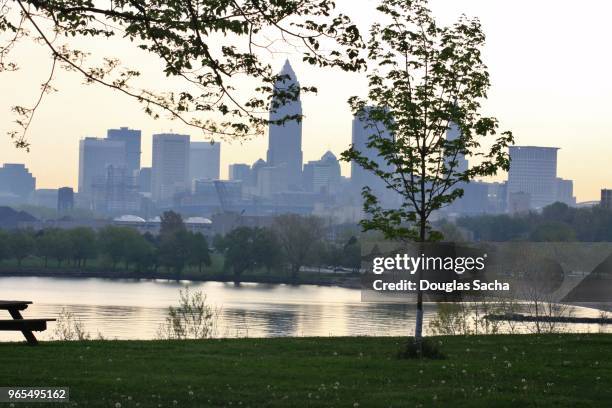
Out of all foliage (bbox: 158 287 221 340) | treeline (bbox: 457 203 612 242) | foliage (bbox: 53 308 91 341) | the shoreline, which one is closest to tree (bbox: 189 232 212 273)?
the shoreline

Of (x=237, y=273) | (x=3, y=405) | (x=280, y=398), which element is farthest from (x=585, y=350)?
(x=237, y=273)

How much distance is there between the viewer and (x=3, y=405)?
30.9 feet

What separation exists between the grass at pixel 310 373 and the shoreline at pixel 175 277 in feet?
241

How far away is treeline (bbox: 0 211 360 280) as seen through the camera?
98.5 metres

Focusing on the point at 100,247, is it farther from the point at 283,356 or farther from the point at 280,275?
the point at 283,356

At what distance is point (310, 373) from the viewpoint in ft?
39.1

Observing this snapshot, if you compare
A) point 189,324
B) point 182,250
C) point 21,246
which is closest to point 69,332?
point 189,324

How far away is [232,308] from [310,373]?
41286mm

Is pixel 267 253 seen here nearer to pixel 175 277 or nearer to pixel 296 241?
pixel 296 241

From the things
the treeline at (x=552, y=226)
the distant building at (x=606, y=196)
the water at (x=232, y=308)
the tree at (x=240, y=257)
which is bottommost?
the water at (x=232, y=308)

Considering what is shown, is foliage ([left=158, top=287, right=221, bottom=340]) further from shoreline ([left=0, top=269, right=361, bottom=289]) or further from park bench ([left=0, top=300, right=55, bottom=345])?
shoreline ([left=0, top=269, right=361, bottom=289])

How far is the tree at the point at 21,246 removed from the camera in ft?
344

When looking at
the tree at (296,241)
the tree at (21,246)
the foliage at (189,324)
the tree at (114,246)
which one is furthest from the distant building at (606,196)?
the foliage at (189,324)

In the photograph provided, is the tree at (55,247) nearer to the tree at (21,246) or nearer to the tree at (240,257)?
the tree at (21,246)
